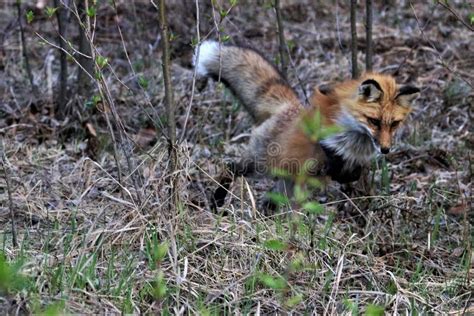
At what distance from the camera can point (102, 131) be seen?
25.6ft

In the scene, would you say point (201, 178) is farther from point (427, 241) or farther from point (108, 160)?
point (427, 241)

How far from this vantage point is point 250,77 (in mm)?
6703

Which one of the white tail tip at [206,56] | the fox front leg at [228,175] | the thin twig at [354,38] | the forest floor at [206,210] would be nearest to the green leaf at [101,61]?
the forest floor at [206,210]

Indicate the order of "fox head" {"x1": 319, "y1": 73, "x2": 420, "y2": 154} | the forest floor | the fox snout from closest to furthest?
the forest floor
the fox snout
"fox head" {"x1": 319, "y1": 73, "x2": 420, "y2": 154}

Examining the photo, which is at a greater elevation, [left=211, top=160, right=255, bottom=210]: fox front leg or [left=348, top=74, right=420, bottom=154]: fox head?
[left=348, top=74, right=420, bottom=154]: fox head

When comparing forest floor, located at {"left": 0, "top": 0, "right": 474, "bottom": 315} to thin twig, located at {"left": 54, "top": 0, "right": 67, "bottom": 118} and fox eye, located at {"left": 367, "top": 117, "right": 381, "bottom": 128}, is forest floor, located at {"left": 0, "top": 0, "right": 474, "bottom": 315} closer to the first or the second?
thin twig, located at {"left": 54, "top": 0, "right": 67, "bottom": 118}

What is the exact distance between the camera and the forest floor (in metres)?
4.40

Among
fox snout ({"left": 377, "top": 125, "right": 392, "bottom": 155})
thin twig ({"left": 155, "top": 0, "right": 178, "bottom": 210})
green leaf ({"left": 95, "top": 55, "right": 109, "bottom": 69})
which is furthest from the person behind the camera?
fox snout ({"left": 377, "top": 125, "right": 392, "bottom": 155})

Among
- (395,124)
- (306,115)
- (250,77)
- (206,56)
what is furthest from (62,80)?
(395,124)

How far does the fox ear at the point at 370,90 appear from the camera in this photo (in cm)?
574

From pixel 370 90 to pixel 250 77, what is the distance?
1.27 metres

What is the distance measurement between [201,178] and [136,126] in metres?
1.72

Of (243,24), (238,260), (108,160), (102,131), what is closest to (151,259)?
(238,260)

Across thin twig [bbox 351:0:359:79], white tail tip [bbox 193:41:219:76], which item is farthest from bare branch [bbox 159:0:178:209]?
thin twig [bbox 351:0:359:79]
